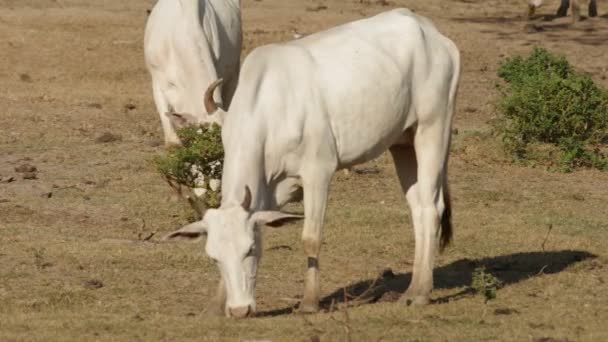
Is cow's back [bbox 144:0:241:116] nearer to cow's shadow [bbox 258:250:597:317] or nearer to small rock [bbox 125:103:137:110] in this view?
cow's shadow [bbox 258:250:597:317]

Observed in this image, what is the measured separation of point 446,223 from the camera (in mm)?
10148

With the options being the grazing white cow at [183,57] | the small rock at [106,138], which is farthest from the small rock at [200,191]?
the small rock at [106,138]

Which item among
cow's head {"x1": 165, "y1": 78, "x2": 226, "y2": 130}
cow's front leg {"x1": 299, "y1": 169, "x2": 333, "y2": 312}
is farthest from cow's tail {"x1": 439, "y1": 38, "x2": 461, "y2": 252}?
cow's head {"x1": 165, "y1": 78, "x2": 226, "y2": 130}

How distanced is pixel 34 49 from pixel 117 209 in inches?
300

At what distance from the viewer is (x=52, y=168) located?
14055 mm

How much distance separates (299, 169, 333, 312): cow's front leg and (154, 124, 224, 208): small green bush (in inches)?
35.1

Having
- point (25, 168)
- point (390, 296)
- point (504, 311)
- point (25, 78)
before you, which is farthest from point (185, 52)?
point (25, 78)

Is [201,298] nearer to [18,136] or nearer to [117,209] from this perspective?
[117,209]

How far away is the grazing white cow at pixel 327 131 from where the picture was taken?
27.5ft

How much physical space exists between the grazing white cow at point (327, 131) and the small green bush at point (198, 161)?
947mm

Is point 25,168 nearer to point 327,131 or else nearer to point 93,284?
point 93,284

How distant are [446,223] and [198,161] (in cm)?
164

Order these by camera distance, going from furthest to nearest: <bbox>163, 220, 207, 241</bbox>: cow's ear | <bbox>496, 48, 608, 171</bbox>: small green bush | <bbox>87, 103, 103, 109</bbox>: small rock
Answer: <bbox>87, 103, 103, 109</bbox>: small rock → <bbox>496, 48, 608, 171</bbox>: small green bush → <bbox>163, 220, 207, 241</bbox>: cow's ear

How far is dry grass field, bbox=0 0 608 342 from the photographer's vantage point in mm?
8648
